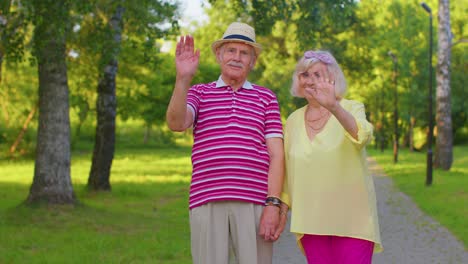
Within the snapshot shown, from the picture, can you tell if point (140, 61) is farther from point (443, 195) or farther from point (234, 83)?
point (234, 83)

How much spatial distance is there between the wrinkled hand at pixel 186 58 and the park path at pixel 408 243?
5.98m

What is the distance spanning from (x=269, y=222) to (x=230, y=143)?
0.47 metres

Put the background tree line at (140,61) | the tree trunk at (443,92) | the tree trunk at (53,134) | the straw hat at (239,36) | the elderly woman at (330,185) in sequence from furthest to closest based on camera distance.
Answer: the tree trunk at (443,92) < the tree trunk at (53,134) < the background tree line at (140,61) < the elderly woman at (330,185) < the straw hat at (239,36)

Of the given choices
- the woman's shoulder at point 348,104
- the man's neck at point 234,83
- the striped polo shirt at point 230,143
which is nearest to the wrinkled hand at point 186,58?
the striped polo shirt at point 230,143

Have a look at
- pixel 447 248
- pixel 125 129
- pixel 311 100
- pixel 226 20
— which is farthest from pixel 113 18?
pixel 125 129

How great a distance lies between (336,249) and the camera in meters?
4.53

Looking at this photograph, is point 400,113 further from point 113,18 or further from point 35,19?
point 35,19

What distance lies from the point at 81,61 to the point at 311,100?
51.7 ft

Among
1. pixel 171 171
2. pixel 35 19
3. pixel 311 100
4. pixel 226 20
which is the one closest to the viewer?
pixel 311 100

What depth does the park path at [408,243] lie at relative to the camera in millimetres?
10016

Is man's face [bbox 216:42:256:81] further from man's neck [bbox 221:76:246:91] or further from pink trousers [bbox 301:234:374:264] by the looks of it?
pink trousers [bbox 301:234:374:264]

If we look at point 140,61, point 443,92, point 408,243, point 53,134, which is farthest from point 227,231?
point 443,92

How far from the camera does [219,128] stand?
426cm

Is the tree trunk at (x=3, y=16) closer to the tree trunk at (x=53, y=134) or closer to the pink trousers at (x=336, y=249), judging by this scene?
the tree trunk at (x=53, y=134)
